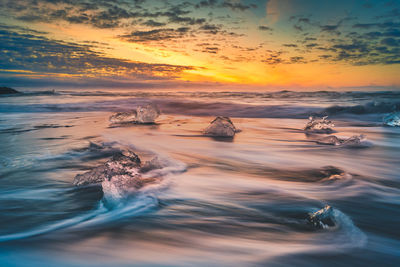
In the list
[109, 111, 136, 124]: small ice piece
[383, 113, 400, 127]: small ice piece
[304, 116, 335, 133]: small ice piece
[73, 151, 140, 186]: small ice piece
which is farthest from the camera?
[109, 111, 136, 124]: small ice piece

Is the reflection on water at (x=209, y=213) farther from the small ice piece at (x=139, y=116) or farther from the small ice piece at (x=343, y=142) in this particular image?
the small ice piece at (x=139, y=116)

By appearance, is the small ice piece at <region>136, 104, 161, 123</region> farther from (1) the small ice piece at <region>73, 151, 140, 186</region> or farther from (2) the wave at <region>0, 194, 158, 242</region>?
(2) the wave at <region>0, 194, 158, 242</region>

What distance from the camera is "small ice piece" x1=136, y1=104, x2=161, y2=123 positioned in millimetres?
7801

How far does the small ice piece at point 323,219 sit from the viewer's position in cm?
158

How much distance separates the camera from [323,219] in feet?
5.26

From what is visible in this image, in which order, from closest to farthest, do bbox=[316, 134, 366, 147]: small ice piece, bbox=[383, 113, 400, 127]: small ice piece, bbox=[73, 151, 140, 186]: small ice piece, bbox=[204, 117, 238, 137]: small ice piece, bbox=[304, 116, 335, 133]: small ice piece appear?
bbox=[73, 151, 140, 186]: small ice piece → bbox=[316, 134, 366, 147]: small ice piece → bbox=[204, 117, 238, 137]: small ice piece → bbox=[304, 116, 335, 133]: small ice piece → bbox=[383, 113, 400, 127]: small ice piece

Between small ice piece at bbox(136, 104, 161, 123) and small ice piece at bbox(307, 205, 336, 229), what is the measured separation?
6.74 meters

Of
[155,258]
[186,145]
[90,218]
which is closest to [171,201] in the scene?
[90,218]

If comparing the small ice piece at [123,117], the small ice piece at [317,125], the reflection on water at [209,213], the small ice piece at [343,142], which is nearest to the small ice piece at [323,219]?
the reflection on water at [209,213]

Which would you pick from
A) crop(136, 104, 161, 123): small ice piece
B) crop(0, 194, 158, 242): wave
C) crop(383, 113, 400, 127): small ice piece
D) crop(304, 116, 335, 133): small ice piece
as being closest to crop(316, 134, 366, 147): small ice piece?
crop(304, 116, 335, 133): small ice piece

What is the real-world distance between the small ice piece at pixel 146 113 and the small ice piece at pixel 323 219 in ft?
22.1

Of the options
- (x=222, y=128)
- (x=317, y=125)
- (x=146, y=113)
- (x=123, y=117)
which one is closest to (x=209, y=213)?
(x=222, y=128)

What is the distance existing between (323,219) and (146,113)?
6809mm

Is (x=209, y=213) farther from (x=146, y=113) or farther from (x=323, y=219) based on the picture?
(x=146, y=113)
